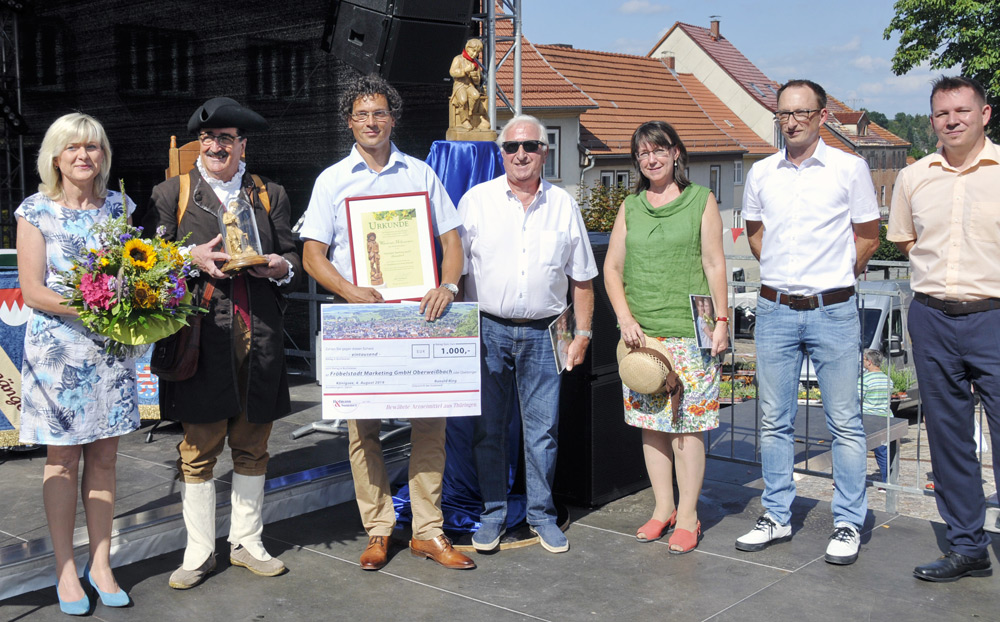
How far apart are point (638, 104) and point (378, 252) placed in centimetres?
3277

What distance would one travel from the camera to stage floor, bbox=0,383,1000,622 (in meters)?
3.49

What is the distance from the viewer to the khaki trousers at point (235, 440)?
366 centimetres

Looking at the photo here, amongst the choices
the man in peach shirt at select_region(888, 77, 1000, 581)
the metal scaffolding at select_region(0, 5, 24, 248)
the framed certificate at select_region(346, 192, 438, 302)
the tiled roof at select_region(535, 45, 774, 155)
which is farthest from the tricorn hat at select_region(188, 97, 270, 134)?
the tiled roof at select_region(535, 45, 774, 155)

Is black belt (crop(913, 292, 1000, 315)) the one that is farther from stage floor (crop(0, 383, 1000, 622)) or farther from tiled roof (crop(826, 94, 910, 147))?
tiled roof (crop(826, 94, 910, 147))

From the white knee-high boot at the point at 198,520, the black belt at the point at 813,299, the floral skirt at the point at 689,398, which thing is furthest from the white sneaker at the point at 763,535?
the white knee-high boot at the point at 198,520

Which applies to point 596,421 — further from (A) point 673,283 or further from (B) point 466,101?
(B) point 466,101

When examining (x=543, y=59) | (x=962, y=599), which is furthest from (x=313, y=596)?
(x=543, y=59)

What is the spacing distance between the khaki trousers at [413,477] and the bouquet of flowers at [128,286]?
98cm

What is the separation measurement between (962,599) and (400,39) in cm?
425

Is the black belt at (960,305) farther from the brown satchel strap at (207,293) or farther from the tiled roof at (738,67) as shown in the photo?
the tiled roof at (738,67)

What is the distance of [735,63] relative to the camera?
1703 inches

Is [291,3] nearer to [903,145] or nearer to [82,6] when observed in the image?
[82,6]

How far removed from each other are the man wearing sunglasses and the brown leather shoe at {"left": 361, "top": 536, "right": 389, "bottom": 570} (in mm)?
394

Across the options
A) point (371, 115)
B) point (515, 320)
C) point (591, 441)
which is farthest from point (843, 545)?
point (371, 115)
